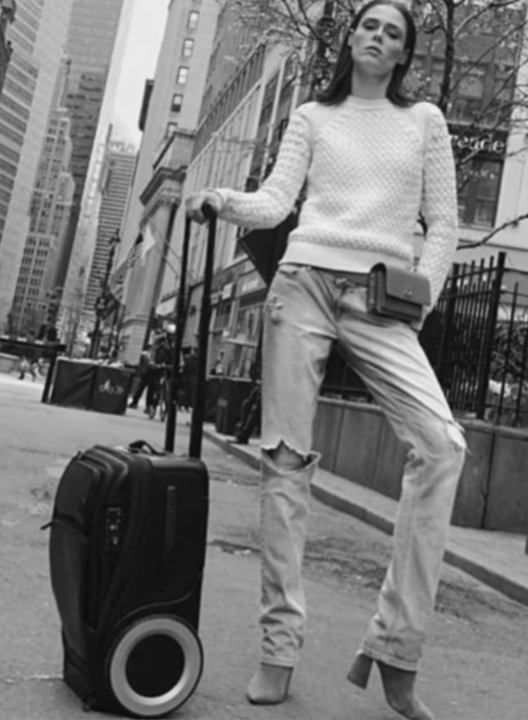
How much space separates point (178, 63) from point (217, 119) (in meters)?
56.0

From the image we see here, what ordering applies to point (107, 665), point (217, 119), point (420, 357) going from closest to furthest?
1. point (107, 665)
2. point (420, 357)
3. point (217, 119)

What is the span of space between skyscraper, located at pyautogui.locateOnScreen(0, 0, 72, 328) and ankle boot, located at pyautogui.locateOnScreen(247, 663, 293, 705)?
143669 mm

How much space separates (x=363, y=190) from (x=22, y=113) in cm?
15210

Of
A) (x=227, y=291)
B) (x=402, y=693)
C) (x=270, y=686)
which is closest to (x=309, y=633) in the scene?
(x=270, y=686)

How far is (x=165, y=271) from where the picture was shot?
79.3 meters

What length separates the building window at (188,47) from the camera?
4668 inches

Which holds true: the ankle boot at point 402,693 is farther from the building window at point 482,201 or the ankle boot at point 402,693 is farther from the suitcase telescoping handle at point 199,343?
the building window at point 482,201

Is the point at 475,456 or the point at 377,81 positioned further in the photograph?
the point at 475,456

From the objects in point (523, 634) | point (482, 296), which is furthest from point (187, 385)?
point (523, 634)

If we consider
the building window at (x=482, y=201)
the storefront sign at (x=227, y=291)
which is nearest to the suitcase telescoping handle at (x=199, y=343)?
the building window at (x=482, y=201)

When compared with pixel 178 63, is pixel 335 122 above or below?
below

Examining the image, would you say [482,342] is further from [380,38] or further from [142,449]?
[142,449]

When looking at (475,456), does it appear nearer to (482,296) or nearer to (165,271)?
(482,296)

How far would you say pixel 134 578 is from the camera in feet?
8.07
